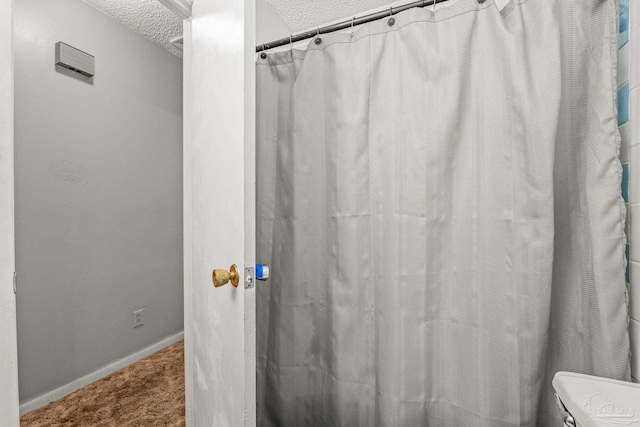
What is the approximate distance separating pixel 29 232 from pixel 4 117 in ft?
4.04

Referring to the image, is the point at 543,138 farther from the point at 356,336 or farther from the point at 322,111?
the point at 356,336

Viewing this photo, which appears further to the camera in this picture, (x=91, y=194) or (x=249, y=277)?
(x=91, y=194)

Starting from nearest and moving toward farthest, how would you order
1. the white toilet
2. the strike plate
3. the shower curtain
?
1. the white toilet
2. the strike plate
3. the shower curtain

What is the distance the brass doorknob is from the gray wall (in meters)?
1.36

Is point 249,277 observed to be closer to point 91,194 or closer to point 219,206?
point 219,206

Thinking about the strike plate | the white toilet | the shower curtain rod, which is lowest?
the white toilet

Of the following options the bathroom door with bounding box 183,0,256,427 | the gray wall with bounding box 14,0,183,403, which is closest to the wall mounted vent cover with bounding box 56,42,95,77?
the gray wall with bounding box 14,0,183,403

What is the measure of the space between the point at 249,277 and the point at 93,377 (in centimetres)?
173

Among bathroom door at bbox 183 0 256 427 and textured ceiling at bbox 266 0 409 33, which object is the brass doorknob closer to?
bathroom door at bbox 183 0 256 427

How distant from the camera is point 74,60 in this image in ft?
5.59

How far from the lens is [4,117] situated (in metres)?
0.65

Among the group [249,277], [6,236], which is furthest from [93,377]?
[249,277]

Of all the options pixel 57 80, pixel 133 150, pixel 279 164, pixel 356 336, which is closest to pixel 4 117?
pixel 279 164

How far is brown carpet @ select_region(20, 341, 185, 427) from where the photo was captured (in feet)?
4.98
